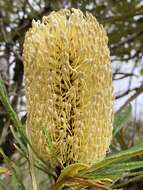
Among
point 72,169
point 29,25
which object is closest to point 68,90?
point 72,169

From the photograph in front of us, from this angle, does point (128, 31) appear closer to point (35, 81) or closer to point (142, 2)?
point (142, 2)

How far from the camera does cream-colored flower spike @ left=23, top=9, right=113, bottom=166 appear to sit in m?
0.65

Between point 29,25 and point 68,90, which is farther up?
point 29,25

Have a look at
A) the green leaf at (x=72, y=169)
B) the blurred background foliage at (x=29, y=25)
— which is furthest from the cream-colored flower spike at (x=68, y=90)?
the blurred background foliage at (x=29, y=25)

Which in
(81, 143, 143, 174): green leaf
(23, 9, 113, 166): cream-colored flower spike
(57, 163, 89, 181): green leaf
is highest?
(23, 9, 113, 166): cream-colored flower spike

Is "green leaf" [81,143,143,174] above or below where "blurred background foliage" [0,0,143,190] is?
below

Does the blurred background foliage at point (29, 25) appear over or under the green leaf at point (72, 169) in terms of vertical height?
over

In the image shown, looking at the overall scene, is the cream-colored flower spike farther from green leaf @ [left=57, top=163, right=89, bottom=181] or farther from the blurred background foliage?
the blurred background foliage

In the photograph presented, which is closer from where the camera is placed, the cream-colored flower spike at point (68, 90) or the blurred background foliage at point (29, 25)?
the cream-colored flower spike at point (68, 90)

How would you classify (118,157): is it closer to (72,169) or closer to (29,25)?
(72,169)

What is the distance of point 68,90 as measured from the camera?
25.6 inches

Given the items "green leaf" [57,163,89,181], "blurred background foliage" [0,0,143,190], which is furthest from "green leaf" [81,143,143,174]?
"blurred background foliage" [0,0,143,190]

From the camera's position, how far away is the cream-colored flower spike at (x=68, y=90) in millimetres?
647

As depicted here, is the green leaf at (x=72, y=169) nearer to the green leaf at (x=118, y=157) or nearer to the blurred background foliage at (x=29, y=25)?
the green leaf at (x=118, y=157)
